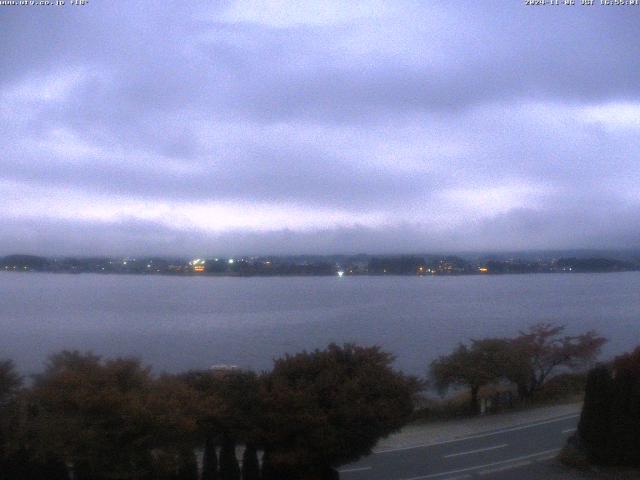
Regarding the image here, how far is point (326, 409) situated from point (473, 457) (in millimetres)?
6414

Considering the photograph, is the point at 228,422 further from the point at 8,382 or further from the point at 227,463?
the point at 8,382

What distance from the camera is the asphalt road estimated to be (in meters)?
15.6

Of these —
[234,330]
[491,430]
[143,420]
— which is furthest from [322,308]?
[143,420]

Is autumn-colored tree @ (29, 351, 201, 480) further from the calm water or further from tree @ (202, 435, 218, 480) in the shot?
the calm water

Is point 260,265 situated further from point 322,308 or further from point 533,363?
point 533,363

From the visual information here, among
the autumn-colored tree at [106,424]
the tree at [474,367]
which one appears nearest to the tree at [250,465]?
the autumn-colored tree at [106,424]

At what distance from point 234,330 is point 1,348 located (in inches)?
658

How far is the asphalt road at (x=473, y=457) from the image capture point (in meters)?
15.6

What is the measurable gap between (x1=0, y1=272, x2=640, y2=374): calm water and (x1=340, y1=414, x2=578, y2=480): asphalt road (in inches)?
462

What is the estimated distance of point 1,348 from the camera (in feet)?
141

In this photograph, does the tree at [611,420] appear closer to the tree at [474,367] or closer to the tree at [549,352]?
the tree at [474,367]

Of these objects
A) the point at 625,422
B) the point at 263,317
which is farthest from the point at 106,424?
the point at 263,317

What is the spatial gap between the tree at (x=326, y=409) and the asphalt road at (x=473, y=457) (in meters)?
3.08

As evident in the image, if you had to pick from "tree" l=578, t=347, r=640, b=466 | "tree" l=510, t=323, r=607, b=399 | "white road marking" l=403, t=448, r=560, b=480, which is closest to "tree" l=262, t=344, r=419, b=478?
"white road marking" l=403, t=448, r=560, b=480
